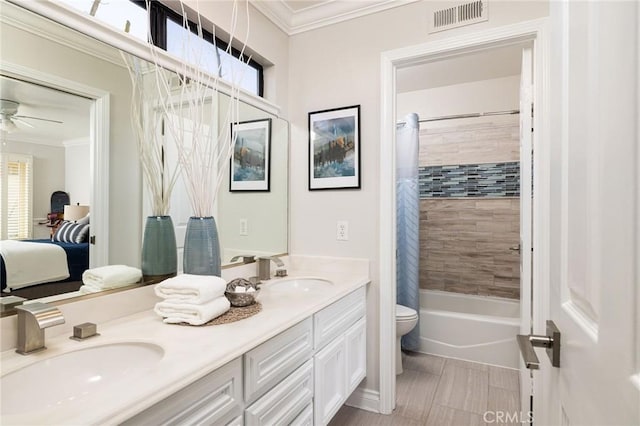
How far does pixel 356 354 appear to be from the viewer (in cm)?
189

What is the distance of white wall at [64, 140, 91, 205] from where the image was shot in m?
1.17

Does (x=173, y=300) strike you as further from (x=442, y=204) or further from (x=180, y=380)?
(x=442, y=204)

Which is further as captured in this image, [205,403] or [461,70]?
[461,70]

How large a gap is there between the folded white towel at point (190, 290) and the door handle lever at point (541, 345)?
0.92 meters

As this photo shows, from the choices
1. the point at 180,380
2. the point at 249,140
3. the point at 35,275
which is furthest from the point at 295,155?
the point at 180,380

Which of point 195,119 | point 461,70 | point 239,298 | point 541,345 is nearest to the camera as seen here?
point 541,345

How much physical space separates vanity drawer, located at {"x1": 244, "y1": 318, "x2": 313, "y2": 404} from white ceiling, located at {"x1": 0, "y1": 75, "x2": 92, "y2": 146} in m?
0.94

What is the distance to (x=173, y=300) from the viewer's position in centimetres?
116

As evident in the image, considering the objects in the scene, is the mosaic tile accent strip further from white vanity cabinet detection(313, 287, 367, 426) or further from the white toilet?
white vanity cabinet detection(313, 287, 367, 426)

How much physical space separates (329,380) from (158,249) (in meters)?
0.97

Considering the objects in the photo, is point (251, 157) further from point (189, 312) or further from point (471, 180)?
point (471, 180)

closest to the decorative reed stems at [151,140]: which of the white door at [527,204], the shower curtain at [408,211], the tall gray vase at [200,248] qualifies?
the tall gray vase at [200,248]

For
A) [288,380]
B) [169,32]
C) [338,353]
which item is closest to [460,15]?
[169,32]

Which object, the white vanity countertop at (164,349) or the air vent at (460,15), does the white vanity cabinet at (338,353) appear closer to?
the white vanity countertop at (164,349)
